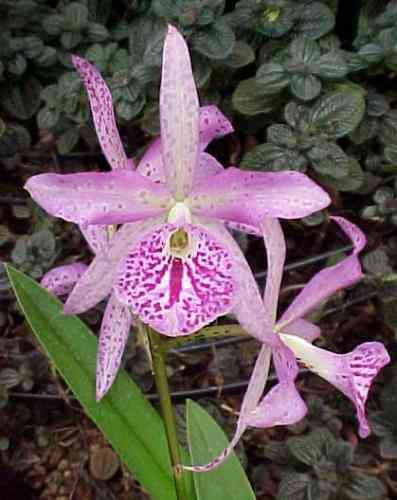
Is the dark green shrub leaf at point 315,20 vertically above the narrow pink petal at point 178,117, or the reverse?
the narrow pink petal at point 178,117

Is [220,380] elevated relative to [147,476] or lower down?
lower down

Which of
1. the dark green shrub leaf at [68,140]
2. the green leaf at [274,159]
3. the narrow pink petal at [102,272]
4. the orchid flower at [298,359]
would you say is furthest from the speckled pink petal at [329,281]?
the dark green shrub leaf at [68,140]

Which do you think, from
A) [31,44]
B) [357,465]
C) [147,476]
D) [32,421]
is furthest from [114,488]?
[31,44]

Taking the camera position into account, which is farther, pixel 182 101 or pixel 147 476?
pixel 147 476

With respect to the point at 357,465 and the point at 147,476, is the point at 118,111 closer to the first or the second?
the point at 147,476

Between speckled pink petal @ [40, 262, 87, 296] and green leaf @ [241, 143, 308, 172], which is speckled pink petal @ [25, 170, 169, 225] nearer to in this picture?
speckled pink petal @ [40, 262, 87, 296]

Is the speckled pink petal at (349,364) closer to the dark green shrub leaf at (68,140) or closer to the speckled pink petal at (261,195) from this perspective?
the speckled pink petal at (261,195)
